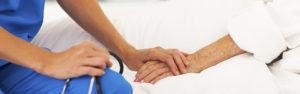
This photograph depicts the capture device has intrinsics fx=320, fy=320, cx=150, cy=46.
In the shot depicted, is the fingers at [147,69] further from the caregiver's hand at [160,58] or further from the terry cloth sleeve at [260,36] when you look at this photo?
the terry cloth sleeve at [260,36]

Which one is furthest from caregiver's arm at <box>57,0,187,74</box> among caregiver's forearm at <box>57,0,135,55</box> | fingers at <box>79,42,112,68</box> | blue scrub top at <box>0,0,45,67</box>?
fingers at <box>79,42,112,68</box>

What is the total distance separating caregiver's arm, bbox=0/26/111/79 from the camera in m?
0.69

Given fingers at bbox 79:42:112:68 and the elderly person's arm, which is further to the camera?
the elderly person's arm

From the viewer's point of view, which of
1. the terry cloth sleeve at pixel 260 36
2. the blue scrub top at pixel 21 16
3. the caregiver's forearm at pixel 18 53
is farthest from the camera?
the terry cloth sleeve at pixel 260 36

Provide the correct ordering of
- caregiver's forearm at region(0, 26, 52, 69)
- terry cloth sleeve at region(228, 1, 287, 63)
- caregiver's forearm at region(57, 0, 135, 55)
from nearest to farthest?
caregiver's forearm at region(0, 26, 52, 69), terry cloth sleeve at region(228, 1, 287, 63), caregiver's forearm at region(57, 0, 135, 55)

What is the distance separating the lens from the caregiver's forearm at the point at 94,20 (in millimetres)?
1092

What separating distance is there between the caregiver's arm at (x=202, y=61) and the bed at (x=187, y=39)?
4cm

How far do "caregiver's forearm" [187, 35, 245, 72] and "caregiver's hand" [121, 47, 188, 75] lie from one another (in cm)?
4

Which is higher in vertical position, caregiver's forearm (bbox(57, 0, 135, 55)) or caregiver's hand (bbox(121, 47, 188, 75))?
caregiver's forearm (bbox(57, 0, 135, 55))

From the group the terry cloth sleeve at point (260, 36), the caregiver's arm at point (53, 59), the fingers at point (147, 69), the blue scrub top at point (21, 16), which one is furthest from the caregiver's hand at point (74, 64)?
the terry cloth sleeve at point (260, 36)

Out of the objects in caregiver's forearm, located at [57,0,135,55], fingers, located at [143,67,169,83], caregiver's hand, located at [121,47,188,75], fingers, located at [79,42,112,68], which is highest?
fingers, located at [79,42,112,68]

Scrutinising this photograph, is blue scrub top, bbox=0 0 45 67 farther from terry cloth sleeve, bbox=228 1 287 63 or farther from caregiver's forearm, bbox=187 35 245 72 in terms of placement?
terry cloth sleeve, bbox=228 1 287 63

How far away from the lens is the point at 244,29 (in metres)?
1.03

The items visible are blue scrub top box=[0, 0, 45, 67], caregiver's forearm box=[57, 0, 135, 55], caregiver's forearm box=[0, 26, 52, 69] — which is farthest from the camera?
caregiver's forearm box=[57, 0, 135, 55]
